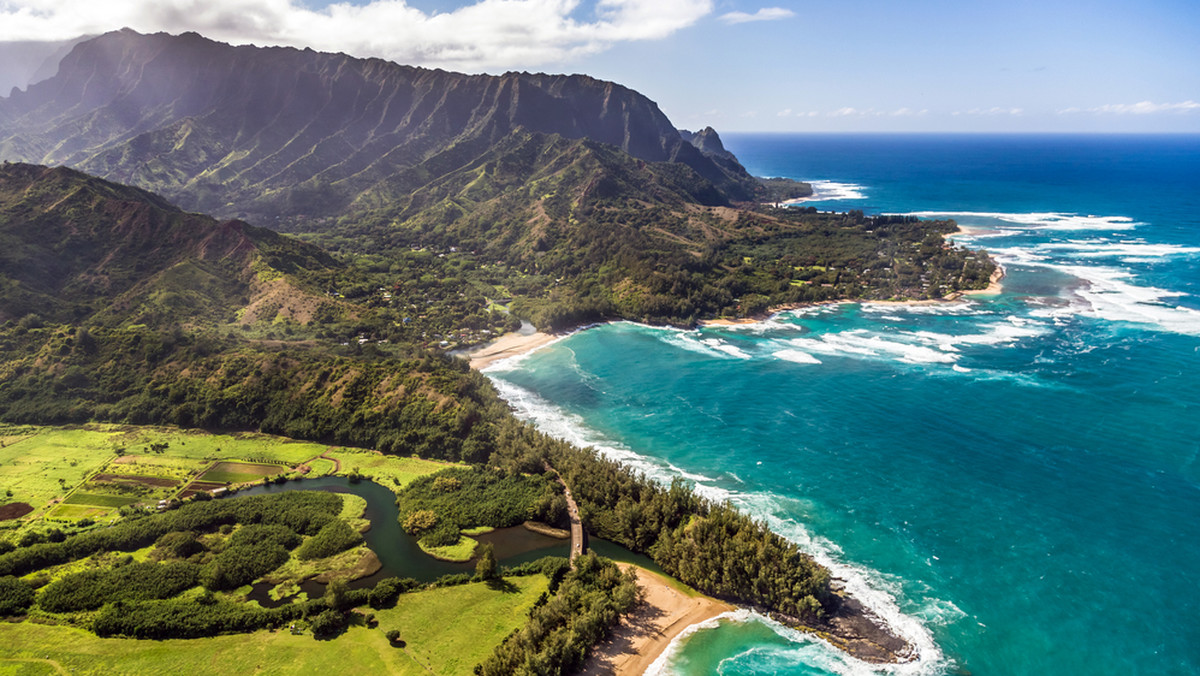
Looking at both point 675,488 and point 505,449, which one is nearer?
point 675,488

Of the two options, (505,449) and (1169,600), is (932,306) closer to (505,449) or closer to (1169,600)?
(1169,600)

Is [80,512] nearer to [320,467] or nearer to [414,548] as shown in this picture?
[320,467]

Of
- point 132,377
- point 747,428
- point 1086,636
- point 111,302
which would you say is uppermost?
point 111,302

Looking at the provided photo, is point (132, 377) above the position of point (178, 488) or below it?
above

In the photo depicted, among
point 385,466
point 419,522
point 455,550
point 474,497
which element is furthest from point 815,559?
point 385,466

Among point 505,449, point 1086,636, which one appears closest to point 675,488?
point 505,449

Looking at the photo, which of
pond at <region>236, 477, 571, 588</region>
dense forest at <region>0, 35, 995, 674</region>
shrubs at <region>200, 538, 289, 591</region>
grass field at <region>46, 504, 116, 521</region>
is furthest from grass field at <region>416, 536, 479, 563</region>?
grass field at <region>46, 504, 116, 521</region>

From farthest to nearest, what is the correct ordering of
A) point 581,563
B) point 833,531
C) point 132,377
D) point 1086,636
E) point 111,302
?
point 111,302 → point 132,377 → point 833,531 → point 581,563 → point 1086,636
